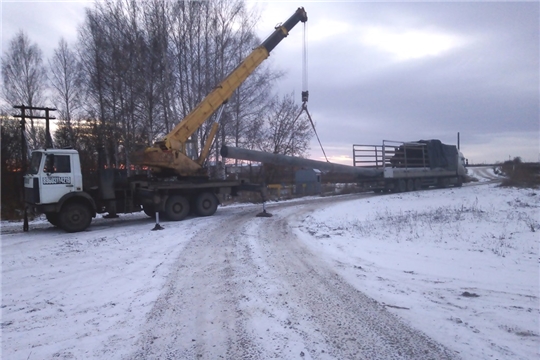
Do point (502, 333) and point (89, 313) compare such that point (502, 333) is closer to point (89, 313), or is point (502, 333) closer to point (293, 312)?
point (293, 312)

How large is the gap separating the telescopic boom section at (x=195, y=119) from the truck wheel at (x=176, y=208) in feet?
3.63

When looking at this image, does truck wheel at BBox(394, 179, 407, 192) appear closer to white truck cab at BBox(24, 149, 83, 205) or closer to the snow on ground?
the snow on ground

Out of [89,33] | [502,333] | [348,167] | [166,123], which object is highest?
[89,33]

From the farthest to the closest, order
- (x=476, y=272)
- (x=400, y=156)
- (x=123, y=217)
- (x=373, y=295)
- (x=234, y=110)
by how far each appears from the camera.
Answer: (x=400, y=156) → (x=234, y=110) → (x=123, y=217) → (x=476, y=272) → (x=373, y=295)

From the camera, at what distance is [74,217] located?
13.3 meters

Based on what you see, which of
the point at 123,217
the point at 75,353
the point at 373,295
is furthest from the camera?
the point at 123,217

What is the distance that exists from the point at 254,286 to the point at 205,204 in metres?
10.3

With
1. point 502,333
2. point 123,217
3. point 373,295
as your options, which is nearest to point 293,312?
point 373,295

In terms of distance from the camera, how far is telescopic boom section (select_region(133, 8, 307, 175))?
15281mm

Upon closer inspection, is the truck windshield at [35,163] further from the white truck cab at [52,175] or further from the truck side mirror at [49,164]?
the truck side mirror at [49,164]

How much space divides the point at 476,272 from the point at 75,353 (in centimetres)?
664

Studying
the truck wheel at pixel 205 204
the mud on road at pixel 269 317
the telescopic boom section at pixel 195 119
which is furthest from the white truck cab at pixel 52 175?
the mud on road at pixel 269 317

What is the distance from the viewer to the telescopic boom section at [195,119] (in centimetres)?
1528

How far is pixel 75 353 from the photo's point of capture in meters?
4.55
